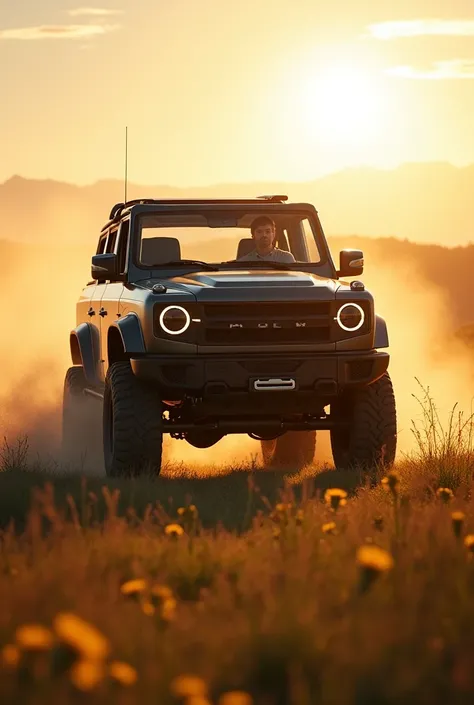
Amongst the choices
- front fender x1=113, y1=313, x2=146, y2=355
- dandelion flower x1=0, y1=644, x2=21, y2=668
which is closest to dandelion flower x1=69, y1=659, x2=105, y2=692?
dandelion flower x1=0, y1=644, x2=21, y2=668

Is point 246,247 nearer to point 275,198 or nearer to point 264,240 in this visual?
point 264,240

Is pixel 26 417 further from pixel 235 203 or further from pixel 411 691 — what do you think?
pixel 411 691

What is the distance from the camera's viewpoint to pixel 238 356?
9008 millimetres

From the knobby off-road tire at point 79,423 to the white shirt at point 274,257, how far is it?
2555 mm

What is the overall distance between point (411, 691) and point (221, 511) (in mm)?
4307

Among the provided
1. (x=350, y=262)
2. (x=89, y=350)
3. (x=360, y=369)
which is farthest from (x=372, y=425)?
(x=89, y=350)

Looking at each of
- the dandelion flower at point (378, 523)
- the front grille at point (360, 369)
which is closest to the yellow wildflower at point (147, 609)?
the dandelion flower at point (378, 523)

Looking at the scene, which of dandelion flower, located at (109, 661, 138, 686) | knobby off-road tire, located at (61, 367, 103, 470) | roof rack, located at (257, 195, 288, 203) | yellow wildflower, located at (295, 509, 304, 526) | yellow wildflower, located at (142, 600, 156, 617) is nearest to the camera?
dandelion flower, located at (109, 661, 138, 686)

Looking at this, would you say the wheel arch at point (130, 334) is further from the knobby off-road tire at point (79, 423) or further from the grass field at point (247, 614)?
the grass field at point (247, 614)

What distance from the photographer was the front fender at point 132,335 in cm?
916

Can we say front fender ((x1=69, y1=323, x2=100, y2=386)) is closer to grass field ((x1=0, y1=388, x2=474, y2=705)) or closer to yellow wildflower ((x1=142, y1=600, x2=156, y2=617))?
grass field ((x1=0, y1=388, x2=474, y2=705))

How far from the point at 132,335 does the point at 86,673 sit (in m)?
6.63

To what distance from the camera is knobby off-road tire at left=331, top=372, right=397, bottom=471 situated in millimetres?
9500

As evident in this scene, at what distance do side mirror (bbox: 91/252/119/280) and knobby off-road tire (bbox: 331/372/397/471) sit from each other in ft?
6.27
